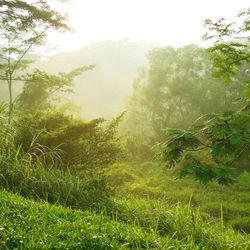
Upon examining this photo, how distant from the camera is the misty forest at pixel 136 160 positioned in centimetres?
213

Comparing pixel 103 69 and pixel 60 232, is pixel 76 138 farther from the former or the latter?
pixel 103 69

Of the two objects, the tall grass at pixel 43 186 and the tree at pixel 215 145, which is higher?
the tree at pixel 215 145

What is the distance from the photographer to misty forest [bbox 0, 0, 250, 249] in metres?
2.13

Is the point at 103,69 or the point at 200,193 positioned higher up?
the point at 103,69

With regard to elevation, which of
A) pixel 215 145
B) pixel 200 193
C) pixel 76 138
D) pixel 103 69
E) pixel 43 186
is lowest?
pixel 200 193

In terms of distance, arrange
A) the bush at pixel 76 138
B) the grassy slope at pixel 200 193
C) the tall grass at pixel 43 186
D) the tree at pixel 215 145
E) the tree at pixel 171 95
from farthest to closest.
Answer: the tree at pixel 171 95 → the grassy slope at pixel 200 193 → the bush at pixel 76 138 → the tall grass at pixel 43 186 → the tree at pixel 215 145

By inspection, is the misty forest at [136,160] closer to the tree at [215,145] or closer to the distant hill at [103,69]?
the tree at [215,145]

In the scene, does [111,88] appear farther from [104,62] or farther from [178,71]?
[178,71]

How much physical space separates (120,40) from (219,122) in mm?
56973

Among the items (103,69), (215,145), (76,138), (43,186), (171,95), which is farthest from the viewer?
(103,69)

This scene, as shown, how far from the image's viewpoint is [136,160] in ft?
46.9

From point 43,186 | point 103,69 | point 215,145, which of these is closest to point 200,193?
point 43,186

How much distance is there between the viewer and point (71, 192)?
3877 millimetres

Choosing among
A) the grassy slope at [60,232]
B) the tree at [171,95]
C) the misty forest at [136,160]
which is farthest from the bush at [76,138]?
the tree at [171,95]
